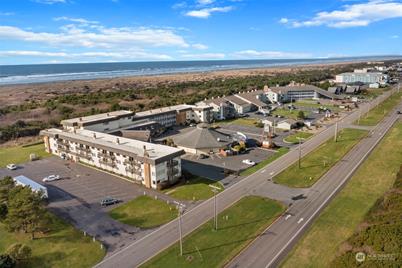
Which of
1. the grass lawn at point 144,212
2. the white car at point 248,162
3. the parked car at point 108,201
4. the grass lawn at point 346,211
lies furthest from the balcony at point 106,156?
the grass lawn at point 346,211

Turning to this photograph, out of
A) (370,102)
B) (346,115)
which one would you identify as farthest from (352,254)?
(370,102)

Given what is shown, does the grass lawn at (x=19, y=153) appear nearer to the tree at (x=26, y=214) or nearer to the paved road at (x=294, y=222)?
the tree at (x=26, y=214)

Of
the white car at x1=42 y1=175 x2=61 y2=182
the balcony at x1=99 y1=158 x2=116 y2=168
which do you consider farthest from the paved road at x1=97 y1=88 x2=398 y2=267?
the white car at x1=42 y1=175 x2=61 y2=182

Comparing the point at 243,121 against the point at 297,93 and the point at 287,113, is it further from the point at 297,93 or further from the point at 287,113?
the point at 297,93

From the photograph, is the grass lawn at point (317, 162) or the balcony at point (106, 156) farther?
A: the balcony at point (106, 156)

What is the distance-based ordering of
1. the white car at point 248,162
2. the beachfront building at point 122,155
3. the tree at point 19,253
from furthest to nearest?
the white car at point 248,162, the beachfront building at point 122,155, the tree at point 19,253

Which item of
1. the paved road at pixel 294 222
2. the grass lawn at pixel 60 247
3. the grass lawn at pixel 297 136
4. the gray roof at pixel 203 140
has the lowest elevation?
the grass lawn at pixel 60 247

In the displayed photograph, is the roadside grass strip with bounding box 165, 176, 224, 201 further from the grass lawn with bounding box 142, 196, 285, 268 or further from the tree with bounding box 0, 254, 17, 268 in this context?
the tree with bounding box 0, 254, 17, 268

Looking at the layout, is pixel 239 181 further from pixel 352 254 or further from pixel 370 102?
→ pixel 370 102
